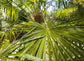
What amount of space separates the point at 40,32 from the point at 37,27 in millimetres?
85

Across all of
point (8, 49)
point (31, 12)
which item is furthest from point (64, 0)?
point (8, 49)

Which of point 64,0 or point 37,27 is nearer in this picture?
point 37,27

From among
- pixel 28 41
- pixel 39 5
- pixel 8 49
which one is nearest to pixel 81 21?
pixel 28 41

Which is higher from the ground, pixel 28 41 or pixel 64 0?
pixel 64 0

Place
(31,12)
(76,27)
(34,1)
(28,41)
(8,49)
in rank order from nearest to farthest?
(8,49)
(28,41)
(76,27)
(34,1)
(31,12)

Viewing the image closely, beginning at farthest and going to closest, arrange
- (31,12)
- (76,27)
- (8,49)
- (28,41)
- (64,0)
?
1. (31,12)
2. (64,0)
3. (76,27)
4. (28,41)
5. (8,49)

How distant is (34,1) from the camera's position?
1210 mm

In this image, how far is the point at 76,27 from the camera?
0.64 metres

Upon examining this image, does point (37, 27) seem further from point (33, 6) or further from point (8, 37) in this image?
point (8, 37)

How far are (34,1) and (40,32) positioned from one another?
0.76 metres

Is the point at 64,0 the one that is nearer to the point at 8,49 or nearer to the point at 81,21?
the point at 81,21

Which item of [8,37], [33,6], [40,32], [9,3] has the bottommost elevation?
[8,37]

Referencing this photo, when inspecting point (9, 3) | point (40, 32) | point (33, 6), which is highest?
point (33, 6)

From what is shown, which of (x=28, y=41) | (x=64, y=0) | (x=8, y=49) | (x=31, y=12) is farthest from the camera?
(x=31, y=12)
